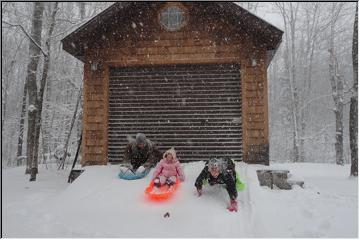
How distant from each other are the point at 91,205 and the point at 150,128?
3.67 metres

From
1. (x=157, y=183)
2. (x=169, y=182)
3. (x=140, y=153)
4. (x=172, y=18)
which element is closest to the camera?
(x=157, y=183)

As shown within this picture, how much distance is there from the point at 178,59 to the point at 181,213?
501cm

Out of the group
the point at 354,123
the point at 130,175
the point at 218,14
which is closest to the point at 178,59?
the point at 218,14

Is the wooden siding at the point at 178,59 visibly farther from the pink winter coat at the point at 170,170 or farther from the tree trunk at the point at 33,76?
the tree trunk at the point at 33,76

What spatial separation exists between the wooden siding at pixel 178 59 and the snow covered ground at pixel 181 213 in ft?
4.66

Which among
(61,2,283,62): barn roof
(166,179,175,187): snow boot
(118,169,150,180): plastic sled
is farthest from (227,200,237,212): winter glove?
(61,2,283,62): barn roof

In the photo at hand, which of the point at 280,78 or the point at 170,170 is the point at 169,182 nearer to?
the point at 170,170

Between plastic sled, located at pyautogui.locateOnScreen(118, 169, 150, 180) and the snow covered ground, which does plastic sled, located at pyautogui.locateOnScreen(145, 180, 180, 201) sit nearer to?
the snow covered ground

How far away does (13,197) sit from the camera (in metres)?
9.95

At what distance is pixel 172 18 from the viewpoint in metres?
11.1

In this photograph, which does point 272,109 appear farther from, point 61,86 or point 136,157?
point 136,157

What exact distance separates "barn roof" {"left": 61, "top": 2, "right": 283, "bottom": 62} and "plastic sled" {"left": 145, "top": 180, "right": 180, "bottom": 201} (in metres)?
4.64

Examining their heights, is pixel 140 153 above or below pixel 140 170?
above

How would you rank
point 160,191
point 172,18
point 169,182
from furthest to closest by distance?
1. point 172,18
2. point 169,182
3. point 160,191
